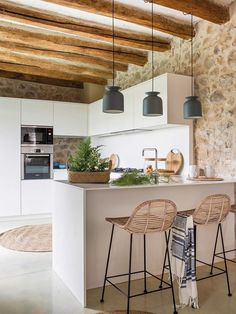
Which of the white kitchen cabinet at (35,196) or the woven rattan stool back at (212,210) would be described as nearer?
the woven rattan stool back at (212,210)

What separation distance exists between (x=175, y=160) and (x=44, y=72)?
3.23 meters

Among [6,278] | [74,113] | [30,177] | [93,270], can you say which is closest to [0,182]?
[30,177]

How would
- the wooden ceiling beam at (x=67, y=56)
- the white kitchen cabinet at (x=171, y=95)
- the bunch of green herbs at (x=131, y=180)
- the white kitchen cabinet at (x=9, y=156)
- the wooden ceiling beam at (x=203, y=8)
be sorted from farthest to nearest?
the white kitchen cabinet at (x=9, y=156)
the wooden ceiling beam at (x=67, y=56)
the white kitchen cabinet at (x=171, y=95)
the wooden ceiling beam at (x=203, y=8)
the bunch of green herbs at (x=131, y=180)

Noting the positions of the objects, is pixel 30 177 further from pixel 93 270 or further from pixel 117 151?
pixel 93 270

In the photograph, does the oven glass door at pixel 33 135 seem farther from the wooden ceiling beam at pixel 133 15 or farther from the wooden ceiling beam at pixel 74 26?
the wooden ceiling beam at pixel 133 15

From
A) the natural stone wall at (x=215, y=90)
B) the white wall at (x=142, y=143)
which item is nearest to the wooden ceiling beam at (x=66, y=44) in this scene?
the natural stone wall at (x=215, y=90)

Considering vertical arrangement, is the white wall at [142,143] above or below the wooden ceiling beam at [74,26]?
below

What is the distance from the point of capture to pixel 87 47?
463 centimetres

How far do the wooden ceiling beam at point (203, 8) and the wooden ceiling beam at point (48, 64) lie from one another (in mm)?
2638

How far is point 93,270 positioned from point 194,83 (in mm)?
2816

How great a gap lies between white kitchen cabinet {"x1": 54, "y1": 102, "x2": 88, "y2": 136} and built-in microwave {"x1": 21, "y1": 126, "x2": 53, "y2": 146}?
176 mm

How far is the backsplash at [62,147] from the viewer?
21.9 feet

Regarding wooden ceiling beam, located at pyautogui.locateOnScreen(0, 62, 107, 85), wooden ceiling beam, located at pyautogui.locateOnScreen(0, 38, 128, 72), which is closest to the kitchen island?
wooden ceiling beam, located at pyautogui.locateOnScreen(0, 38, 128, 72)

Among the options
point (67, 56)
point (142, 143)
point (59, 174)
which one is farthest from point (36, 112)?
point (142, 143)
